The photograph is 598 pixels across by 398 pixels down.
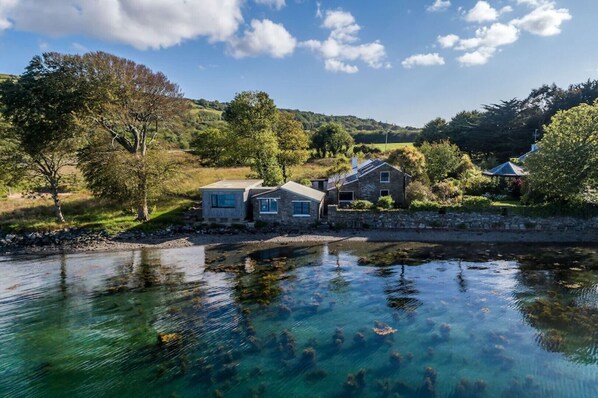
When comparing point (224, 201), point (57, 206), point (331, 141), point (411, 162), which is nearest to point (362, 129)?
point (331, 141)

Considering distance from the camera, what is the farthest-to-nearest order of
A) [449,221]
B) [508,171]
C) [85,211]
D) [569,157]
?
[508,171] → [85,211] → [449,221] → [569,157]

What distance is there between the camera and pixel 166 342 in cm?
1574

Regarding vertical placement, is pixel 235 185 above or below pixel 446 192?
above

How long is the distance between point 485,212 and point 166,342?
28894 mm

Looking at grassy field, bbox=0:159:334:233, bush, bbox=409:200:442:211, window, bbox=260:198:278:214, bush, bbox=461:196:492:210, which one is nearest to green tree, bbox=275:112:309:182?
grassy field, bbox=0:159:334:233

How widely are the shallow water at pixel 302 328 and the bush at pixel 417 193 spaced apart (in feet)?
33.7

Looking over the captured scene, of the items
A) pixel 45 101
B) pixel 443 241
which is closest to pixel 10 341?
pixel 45 101

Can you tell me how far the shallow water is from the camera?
12945mm

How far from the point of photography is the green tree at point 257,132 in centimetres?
4372

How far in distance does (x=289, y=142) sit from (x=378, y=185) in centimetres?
1566

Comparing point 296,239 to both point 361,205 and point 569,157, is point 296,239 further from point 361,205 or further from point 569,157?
point 569,157

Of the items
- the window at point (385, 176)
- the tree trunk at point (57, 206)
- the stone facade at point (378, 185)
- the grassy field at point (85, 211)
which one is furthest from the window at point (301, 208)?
the tree trunk at point (57, 206)

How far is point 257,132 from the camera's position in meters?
44.9

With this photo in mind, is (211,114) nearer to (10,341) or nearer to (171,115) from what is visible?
(171,115)
